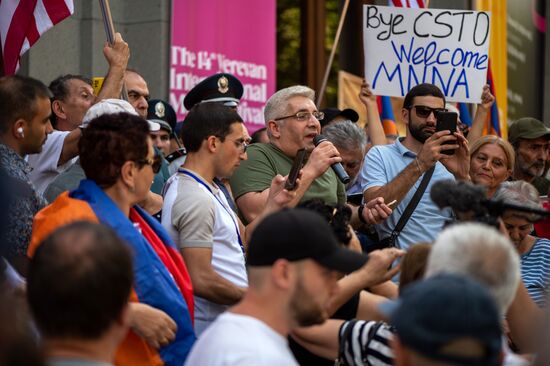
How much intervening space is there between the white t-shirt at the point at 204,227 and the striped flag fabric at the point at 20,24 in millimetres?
1729

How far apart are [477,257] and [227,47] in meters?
6.88

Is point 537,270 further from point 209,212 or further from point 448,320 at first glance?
point 448,320

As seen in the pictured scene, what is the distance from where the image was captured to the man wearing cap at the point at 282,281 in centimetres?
355

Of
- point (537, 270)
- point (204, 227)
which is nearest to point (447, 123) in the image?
point (537, 270)

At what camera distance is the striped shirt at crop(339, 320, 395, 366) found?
430 centimetres

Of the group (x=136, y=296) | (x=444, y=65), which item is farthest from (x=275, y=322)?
(x=444, y=65)

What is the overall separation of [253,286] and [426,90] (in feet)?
12.5

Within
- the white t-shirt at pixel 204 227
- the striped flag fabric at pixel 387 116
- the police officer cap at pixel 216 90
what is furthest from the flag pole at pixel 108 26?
the striped flag fabric at pixel 387 116

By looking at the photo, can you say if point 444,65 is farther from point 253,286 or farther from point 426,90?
point 253,286

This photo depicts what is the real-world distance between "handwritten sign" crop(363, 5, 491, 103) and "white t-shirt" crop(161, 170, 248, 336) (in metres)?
3.40

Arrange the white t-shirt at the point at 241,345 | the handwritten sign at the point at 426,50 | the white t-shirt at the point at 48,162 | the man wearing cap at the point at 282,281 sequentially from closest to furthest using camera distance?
the white t-shirt at the point at 241,345 < the man wearing cap at the point at 282,281 < the white t-shirt at the point at 48,162 < the handwritten sign at the point at 426,50

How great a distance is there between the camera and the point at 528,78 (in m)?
16.6

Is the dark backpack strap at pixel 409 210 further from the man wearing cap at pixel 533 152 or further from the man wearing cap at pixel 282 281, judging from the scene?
the man wearing cap at pixel 282 281

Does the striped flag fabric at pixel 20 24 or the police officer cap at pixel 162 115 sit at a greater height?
the striped flag fabric at pixel 20 24
